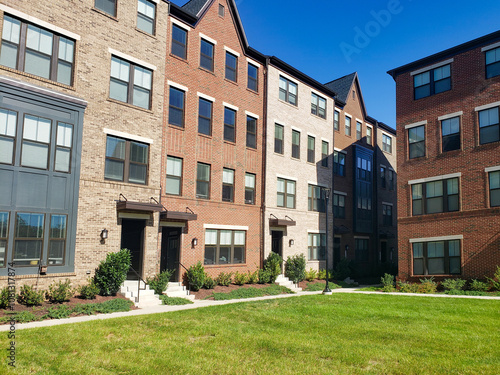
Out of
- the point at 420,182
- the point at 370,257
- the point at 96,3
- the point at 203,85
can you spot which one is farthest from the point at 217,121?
the point at 370,257

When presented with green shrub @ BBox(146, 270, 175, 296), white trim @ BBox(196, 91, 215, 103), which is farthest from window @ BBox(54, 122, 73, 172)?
white trim @ BBox(196, 91, 215, 103)

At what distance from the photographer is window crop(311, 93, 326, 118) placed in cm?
3034

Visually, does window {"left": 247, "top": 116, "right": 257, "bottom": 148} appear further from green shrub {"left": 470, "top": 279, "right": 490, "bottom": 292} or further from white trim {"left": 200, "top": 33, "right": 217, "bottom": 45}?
Answer: green shrub {"left": 470, "top": 279, "right": 490, "bottom": 292}

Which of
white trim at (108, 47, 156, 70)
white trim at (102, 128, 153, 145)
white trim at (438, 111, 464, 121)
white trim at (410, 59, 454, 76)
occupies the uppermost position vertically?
white trim at (410, 59, 454, 76)

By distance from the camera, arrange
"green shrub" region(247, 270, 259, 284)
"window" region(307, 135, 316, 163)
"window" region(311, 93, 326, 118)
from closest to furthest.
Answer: "green shrub" region(247, 270, 259, 284) → "window" region(307, 135, 316, 163) → "window" region(311, 93, 326, 118)

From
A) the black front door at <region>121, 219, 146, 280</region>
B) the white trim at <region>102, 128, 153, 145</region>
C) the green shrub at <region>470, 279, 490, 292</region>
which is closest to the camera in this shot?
the white trim at <region>102, 128, 153, 145</region>

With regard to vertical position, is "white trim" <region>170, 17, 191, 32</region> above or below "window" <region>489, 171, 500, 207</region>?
above

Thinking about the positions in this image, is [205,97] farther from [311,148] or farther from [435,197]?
[435,197]

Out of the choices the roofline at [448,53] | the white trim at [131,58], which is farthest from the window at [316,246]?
the white trim at [131,58]

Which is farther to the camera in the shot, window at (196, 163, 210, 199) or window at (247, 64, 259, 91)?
window at (247, 64, 259, 91)

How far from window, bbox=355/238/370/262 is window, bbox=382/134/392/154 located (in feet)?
33.3

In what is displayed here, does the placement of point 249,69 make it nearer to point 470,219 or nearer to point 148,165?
point 148,165

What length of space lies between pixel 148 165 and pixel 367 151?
72.8 ft

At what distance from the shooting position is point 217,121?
2291 cm
